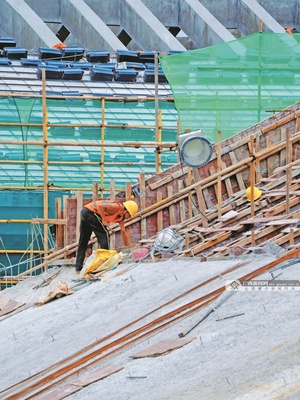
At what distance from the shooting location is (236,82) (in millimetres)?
27266

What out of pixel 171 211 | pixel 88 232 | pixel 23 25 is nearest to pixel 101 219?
pixel 88 232

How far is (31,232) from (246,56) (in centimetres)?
494

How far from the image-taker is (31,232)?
27.4 metres

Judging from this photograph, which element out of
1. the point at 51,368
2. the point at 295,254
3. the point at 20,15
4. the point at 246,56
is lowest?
the point at 51,368

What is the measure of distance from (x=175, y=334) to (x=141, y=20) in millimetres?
34631

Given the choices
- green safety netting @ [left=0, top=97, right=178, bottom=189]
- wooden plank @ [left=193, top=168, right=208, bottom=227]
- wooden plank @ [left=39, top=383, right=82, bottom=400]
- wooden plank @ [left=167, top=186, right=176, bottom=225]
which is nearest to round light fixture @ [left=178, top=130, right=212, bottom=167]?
wooden plank @ [left=193, top=168, right=208, bottom=227]

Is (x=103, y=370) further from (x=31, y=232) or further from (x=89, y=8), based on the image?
(x=89, y=8)

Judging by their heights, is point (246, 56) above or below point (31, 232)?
above

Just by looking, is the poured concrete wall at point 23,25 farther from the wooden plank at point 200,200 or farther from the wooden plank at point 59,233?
the wooden plank at point 200,200

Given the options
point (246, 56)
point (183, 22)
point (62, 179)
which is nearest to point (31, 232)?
point (62, 179)

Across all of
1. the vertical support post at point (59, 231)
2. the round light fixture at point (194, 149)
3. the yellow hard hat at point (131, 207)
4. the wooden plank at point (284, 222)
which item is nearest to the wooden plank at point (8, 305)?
the yellow hard hat at point (131, 207)

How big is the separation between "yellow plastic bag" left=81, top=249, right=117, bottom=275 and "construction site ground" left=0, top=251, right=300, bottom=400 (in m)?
1.70

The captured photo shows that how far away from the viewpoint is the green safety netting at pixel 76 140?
94.2ft

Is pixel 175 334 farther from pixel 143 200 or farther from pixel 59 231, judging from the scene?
pixel 59 231
